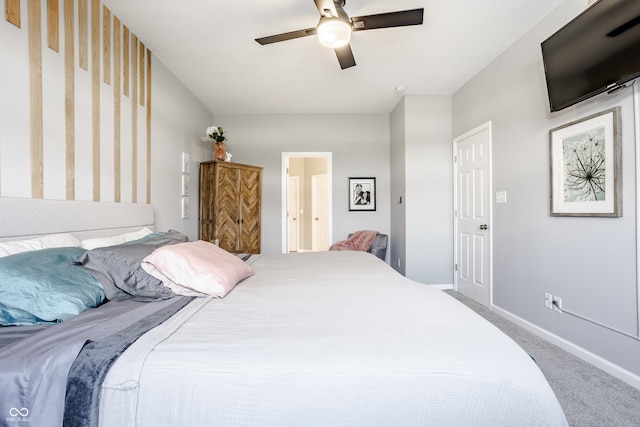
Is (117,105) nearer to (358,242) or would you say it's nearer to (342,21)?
(342,21)

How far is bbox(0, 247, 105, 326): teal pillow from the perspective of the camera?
1.06m

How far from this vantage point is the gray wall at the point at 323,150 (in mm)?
4758

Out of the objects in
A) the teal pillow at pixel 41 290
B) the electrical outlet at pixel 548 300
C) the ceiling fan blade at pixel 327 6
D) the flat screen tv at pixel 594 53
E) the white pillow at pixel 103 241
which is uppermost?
the ceiling fan blade at pixel 327 6

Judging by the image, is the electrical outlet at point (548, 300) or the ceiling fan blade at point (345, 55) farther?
the electrical outlet at point (548, 300)

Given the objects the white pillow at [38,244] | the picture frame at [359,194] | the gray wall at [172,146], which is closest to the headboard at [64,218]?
the white pillow at [38,244]

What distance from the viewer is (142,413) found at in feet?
2.52

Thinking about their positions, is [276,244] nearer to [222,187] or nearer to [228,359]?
[222,187]

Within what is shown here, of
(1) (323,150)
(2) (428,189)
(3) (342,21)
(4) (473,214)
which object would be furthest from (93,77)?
(4) (473,214)

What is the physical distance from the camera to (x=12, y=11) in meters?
1.53

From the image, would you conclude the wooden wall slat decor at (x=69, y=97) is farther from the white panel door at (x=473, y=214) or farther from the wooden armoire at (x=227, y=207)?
the white panel door at (x=473, y=214)

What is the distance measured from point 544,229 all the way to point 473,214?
1.05 m

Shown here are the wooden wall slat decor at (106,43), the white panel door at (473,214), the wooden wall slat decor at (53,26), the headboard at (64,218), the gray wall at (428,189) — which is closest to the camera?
the headboard at (64,218)
